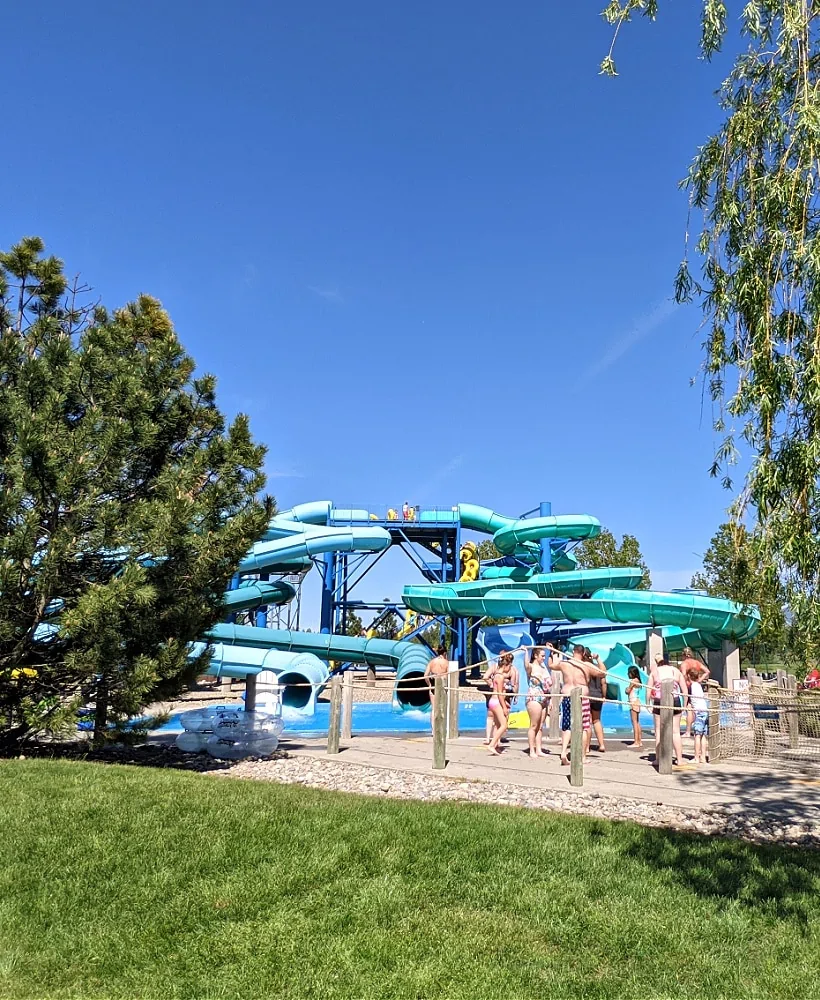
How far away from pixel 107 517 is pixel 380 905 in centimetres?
589

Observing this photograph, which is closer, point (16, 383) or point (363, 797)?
point (363, 797)

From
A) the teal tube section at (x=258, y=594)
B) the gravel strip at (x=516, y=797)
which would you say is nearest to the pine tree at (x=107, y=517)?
the gravel strip at (x=516, y=797)

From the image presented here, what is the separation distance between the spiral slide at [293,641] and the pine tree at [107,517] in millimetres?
10347

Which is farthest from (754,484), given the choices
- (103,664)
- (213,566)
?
(103,664)

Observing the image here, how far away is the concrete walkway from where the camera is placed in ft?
27.1

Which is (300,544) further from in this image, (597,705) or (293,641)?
(597,705)

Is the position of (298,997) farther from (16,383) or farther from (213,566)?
(16,383)

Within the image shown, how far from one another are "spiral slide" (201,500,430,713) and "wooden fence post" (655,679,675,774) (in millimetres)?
11355

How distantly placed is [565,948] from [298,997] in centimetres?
149

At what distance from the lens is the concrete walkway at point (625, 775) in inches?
325

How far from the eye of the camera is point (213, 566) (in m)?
9.82

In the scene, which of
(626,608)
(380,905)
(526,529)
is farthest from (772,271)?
(526,529)

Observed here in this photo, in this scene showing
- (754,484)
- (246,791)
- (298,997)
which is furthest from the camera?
(246,791)

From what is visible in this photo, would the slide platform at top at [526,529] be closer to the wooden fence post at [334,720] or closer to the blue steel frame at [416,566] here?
the blue steel frame at [416,566]
